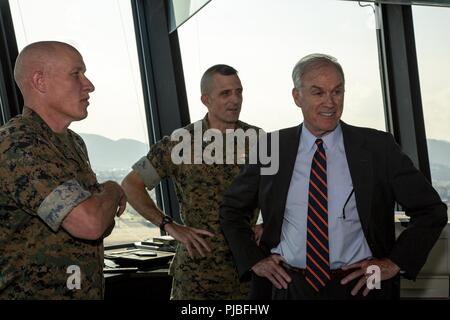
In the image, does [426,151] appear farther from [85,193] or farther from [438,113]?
[85,193]

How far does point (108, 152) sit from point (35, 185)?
99.6 inches

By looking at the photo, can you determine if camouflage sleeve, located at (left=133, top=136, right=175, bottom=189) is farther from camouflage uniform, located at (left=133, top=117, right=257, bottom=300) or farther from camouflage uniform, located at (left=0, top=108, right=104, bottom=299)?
camouflage uniform, located at (left=0, top=108, right=104, bottom=299)

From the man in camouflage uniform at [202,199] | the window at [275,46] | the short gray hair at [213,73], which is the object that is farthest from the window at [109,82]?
the short gray hair at [213,73]

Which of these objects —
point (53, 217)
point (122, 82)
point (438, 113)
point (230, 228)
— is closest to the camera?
point (53, 217)

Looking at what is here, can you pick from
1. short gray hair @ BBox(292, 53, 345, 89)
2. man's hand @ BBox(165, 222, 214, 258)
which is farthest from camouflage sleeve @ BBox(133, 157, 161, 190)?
short gray hair @ BBox(292, 53, 345, 89)

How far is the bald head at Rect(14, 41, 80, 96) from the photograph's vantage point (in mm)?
2168

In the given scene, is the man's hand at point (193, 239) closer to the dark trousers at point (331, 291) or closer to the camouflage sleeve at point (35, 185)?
the dark trousers at point (331, 291)

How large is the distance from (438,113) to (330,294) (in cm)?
361

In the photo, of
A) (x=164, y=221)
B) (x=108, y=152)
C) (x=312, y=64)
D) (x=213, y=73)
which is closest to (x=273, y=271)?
(x=312, y=64)

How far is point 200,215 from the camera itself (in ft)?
10.3

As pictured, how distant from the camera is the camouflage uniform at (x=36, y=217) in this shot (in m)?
1.88

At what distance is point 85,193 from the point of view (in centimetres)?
→ 194

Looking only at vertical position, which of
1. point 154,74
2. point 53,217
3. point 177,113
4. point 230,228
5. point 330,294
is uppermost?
point 154,74

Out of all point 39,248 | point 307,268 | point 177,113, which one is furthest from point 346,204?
point 177,113
